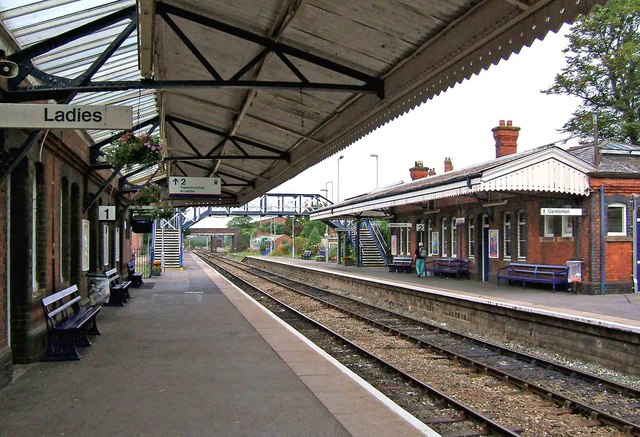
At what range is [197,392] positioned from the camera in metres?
6.27

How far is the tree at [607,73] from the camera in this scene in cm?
2980

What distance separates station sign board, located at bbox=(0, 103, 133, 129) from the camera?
5406mm

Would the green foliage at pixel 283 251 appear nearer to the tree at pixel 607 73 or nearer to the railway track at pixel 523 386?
the tree at pixel 607 73

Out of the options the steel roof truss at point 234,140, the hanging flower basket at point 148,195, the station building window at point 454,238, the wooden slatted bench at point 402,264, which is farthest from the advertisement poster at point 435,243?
the steel roof truss at point 234,140

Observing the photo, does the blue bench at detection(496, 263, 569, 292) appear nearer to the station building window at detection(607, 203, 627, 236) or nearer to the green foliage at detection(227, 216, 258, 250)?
the station building window at detection(607, 203, 627, 236)

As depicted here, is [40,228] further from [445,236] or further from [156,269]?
[156,269]

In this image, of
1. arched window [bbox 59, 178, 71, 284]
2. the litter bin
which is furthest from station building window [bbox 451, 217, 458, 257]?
arched window [bbox 59, 178, 71, 284]

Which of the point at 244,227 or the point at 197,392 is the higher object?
the point at 244,227

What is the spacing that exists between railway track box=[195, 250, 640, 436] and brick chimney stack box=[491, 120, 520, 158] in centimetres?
1324

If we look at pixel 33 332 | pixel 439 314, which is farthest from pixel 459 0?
pixel 439 314

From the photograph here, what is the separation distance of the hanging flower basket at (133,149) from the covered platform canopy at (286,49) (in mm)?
870

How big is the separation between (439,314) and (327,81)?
343 inches

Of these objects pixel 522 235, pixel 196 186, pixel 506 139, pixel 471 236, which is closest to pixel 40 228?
pixel 196 186

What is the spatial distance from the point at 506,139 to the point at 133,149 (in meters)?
17.3
